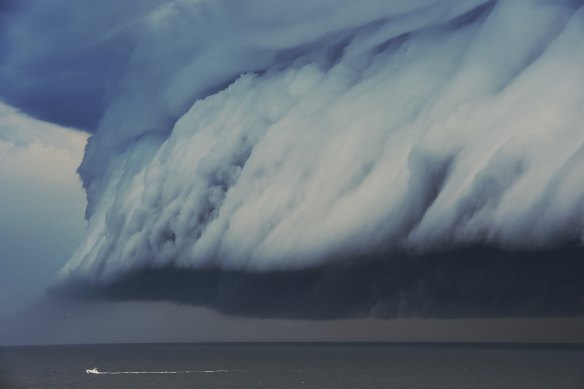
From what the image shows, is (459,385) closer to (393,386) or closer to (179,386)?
(393,386)

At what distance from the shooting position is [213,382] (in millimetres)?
196125

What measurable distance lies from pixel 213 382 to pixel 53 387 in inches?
1455

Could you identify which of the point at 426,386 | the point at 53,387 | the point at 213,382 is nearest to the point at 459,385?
the point at 426,386

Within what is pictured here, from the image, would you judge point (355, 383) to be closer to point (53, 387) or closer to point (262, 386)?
point (262, 386)

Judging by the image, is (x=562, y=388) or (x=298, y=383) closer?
(x=562, y=388)

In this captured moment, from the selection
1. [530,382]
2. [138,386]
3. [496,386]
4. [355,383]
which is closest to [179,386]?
[138,386]

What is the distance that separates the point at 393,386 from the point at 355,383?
1184 cm

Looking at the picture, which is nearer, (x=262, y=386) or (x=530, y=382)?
Result: (x=262, y=386)

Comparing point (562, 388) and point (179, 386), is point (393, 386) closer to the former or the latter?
point (562, 388)

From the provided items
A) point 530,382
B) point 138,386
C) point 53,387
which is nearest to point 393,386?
point 530,382

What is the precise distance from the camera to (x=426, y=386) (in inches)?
7446

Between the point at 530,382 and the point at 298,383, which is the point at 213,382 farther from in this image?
the point at 530,382

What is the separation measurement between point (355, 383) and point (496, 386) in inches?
1288

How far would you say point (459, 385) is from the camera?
18862 cm
